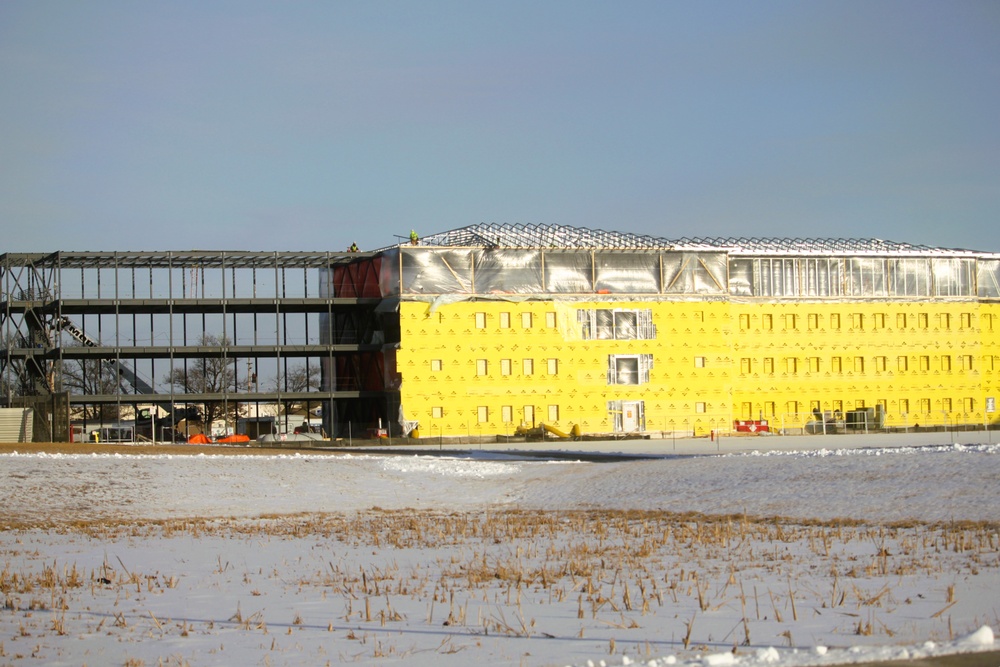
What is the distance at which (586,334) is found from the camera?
71812mm

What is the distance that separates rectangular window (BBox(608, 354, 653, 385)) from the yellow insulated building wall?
0.06 m

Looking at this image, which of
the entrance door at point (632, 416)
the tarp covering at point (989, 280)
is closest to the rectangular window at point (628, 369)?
the entrance door at point (632, 416)

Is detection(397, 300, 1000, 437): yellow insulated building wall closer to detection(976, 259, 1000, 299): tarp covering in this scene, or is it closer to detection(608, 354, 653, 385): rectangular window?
detection(608, 354, 653, 385): rectangular window

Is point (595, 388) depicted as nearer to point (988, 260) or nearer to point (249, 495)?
point (988, 260)

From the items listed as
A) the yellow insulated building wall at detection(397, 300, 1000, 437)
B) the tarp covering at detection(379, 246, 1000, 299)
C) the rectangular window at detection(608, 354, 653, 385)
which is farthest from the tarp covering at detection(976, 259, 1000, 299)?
the rectangular window at detection(608, 354, 653, 385)

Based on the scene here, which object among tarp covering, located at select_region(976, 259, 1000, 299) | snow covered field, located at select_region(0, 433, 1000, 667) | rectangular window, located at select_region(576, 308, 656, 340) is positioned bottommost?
snow covered field, located at select_region(0, 433, 1000, 667)

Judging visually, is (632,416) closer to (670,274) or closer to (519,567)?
(670,274)

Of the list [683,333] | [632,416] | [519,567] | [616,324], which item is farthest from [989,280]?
[519,567]

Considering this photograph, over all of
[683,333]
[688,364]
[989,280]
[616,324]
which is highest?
[989,280]

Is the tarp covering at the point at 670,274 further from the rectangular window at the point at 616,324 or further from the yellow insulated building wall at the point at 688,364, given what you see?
the rectangular window at the point at 616,324

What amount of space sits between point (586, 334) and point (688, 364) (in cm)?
694

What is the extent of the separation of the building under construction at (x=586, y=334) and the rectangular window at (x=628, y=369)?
11 cm

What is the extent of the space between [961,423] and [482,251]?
33.4 meters

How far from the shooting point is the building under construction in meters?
69.9
